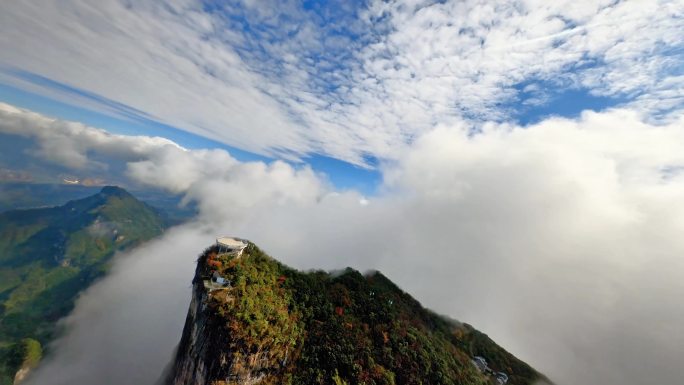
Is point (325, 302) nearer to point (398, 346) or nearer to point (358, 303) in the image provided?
point (358, 303)

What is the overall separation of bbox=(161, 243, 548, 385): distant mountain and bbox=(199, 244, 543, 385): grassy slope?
0.20m

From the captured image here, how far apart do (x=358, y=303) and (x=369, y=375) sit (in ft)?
66.6

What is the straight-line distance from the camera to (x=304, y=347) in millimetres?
63344

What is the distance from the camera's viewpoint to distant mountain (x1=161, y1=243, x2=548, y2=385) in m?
56.0

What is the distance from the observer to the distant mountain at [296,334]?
184 ft

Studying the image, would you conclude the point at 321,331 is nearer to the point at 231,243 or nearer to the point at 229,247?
the point at 229,247

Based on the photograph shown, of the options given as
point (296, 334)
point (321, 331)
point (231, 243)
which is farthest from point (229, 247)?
point (321, 331)

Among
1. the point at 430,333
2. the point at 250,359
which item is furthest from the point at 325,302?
the point at 430,333

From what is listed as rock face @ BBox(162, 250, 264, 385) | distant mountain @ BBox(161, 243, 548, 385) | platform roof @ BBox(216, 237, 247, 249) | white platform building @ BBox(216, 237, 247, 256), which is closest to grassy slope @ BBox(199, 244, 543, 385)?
distant mountain @ BBox(161, 243, 548, 385)

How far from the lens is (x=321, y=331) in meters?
66.4

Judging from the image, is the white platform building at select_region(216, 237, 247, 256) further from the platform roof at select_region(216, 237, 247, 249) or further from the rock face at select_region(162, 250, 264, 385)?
the rock face at select_region(162, 250, 264, 385)

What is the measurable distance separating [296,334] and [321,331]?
21.0 feet

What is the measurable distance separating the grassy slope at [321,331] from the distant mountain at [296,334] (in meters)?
0.20

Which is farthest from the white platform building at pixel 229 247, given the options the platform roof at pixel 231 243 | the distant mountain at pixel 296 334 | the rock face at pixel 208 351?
the rock face at pixel 208 351
